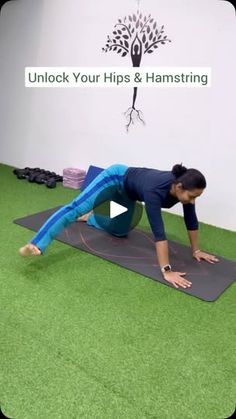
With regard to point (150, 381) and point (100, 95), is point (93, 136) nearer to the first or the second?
point (100, 95)

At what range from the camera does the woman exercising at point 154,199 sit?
224cm

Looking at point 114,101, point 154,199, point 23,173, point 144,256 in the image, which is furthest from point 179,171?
point 23,173

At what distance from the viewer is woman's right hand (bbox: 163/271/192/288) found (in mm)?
2311

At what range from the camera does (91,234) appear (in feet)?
9.95

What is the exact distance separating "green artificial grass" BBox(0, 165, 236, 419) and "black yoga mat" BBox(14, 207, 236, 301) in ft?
0.28

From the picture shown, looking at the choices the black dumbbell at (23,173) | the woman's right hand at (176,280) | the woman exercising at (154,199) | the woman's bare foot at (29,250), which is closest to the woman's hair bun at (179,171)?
the woman exercising at (154,199)

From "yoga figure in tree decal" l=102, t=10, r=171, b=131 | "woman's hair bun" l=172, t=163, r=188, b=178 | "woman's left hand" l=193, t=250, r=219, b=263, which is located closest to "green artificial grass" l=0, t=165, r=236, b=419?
"woman's left hand" l=193, t=250, r=219, b=263

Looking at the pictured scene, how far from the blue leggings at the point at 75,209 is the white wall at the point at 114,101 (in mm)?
994

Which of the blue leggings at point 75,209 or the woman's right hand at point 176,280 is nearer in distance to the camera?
the woman's right hand at point 176,280

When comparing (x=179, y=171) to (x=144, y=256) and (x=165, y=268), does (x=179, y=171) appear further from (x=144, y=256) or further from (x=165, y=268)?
(x=144, y=256)

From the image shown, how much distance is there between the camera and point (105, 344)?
180cm

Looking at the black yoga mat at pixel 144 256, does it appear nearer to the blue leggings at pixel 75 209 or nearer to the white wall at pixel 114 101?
the blue leggings at pixel 75 209

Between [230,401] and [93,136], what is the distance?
311 centimetres

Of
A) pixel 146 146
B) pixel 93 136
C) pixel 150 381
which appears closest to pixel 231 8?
pixel 146 146
